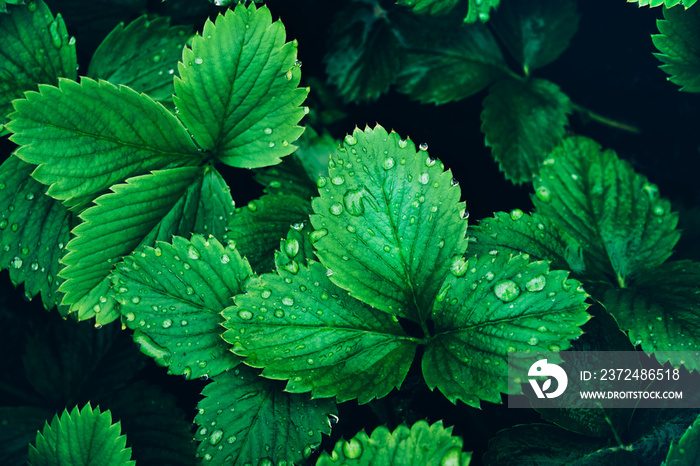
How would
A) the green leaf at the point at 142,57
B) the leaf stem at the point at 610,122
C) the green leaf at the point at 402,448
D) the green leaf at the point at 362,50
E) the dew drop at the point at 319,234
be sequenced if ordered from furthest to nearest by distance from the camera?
the leaf stem at the point at 610,122, the green leaf at the point at 362,50, the green leaf at the point at 142,57, the dew drop at the point at 319,234, the green leaf at the point at 402,448

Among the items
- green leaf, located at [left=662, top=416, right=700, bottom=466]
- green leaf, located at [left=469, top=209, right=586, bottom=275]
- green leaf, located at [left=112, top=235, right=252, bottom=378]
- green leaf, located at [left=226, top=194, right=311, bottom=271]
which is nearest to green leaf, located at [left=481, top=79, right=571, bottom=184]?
green leaf, located at [left=469, top=209, right=586, bottom=275]

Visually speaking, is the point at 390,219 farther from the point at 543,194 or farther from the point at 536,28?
the point at 536,28

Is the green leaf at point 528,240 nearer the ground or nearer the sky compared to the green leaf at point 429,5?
nearer the ground

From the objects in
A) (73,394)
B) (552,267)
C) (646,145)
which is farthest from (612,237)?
(73,394)

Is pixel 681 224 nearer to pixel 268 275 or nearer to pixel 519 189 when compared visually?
pixel 519 189

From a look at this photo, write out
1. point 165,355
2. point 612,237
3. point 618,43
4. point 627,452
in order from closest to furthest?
point 165,355, point 627,452, point 612,237, point 618,43

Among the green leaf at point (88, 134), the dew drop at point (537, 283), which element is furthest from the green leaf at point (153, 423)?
the dew drop at point (537, 283)

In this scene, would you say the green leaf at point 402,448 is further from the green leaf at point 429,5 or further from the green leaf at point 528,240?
the green leaf at point 429,5

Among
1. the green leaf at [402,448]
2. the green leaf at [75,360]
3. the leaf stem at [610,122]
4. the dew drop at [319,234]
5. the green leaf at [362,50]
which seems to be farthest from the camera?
the leaf stem at [610,122]
